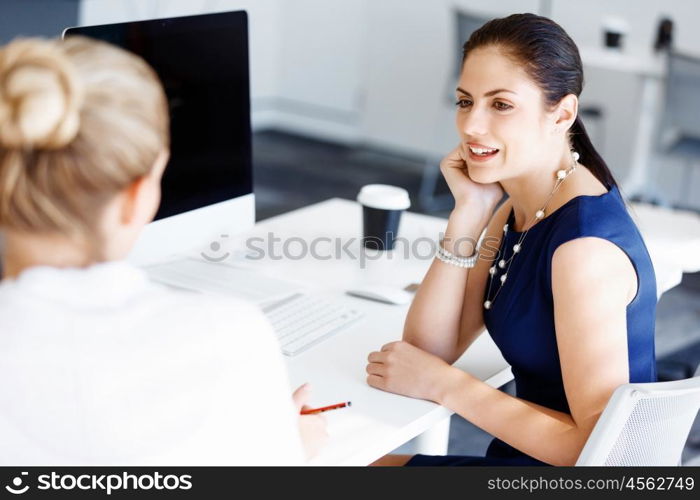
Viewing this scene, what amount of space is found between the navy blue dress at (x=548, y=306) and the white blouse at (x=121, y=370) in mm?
667

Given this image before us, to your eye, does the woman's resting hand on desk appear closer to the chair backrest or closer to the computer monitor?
the chair backrest

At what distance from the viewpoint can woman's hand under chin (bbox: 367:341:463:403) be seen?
58.0 inches

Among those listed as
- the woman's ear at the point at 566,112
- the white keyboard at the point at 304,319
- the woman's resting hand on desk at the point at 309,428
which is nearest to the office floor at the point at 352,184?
the white keyboard at the point at 304,319

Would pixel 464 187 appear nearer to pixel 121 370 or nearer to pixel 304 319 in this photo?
pixel 304 319

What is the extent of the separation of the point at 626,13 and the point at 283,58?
2287 millimetres

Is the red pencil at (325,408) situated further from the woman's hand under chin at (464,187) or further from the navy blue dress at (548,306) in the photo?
the woman's hand under chin at (464,187)

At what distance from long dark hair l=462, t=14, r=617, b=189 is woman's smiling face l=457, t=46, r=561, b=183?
1 centimetres

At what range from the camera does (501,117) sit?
1.57m

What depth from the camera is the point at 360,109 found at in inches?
246

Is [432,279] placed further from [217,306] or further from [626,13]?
[626,13]

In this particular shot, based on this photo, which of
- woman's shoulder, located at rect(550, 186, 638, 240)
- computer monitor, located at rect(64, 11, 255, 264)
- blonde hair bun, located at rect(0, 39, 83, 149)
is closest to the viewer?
blonde hair bun, located at rect(0, 39, 83, 149)

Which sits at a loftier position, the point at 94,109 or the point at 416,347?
the point at 94,109

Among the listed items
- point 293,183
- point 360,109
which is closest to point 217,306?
point 293,183

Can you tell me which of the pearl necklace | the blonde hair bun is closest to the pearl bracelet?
the pearl necklace
